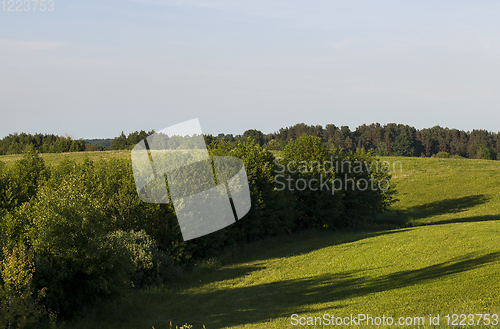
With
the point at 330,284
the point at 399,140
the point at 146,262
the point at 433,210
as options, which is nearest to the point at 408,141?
the point at 399,140

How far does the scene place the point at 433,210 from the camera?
5766 cm

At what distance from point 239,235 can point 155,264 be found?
12.2 m

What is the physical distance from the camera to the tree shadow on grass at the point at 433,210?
5128cm

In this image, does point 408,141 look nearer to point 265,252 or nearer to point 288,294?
point 265,252

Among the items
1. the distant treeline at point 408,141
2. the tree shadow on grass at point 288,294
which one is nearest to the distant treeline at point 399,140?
the distant treeline at point 408,141

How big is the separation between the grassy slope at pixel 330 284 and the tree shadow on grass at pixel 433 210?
2108cm

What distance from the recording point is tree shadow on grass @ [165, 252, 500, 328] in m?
15.7

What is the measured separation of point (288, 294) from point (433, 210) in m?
47.5

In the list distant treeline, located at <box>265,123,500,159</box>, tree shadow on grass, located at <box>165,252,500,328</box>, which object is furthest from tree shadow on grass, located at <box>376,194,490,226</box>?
distant treeline, located at <box>265,123,500,159</box>

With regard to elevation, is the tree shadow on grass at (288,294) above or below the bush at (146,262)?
below

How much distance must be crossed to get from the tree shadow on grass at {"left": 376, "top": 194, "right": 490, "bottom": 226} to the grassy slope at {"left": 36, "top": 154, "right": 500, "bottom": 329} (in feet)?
69.2

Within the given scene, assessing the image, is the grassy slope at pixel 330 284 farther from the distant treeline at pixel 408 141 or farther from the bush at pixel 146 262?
the distant treeline at pixel 408 141

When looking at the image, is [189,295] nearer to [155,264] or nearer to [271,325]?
[155,264]

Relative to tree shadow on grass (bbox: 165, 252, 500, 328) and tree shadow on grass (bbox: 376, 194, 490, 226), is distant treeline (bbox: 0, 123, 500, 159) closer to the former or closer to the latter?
tree shadow on grass (bbox: 376, 194, 490, 226)
